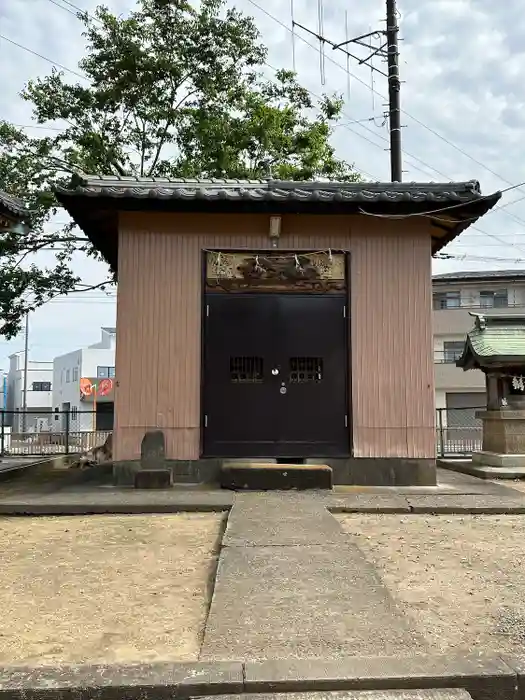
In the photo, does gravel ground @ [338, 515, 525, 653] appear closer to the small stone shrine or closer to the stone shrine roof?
the stone shrine roof

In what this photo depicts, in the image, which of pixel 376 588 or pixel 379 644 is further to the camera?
pixel 376 588

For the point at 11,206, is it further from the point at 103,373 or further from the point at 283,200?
the point at 103,373

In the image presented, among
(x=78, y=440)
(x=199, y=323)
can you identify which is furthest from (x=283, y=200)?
(x=78, y=440)

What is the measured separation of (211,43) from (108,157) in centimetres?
394

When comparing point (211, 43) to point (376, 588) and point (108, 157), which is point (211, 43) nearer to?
point (108, 157)

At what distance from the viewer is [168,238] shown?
8836mm

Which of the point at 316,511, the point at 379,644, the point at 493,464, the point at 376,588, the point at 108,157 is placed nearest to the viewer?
the point at 379,644

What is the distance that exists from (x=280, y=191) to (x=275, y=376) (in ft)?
8.79

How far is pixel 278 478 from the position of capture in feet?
26.0

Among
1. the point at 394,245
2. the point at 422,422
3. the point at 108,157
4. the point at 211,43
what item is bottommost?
the point at 422,422

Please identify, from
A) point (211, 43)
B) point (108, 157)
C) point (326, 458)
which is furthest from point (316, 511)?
point (211, 43)

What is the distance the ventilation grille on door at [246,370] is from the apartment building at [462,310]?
2440 centimetres

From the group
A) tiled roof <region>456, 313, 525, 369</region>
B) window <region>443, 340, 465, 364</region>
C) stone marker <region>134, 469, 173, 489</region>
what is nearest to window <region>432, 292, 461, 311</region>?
window <region>443, 340, 465, 364</region>

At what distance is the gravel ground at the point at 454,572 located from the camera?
11.2ft
